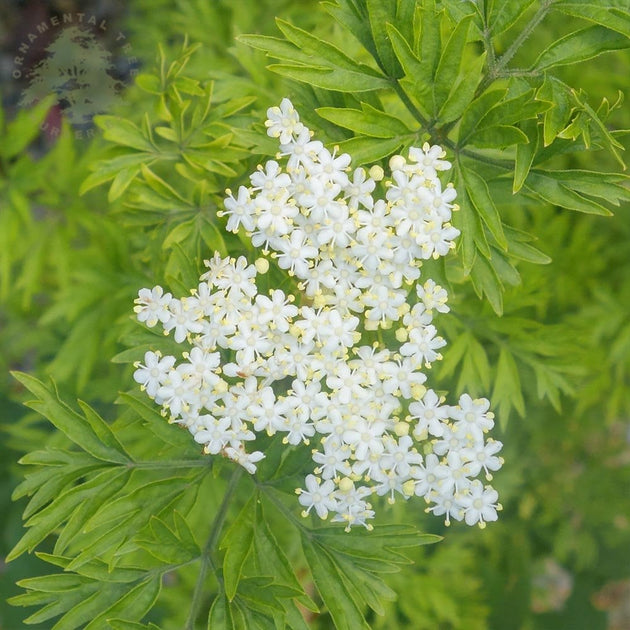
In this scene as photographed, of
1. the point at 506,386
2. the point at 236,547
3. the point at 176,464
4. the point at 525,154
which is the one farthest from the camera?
the point at 506,386

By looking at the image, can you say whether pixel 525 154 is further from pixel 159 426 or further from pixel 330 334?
pixel 159 426

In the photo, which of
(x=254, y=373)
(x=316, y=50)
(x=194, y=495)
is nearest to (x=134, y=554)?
(x=194, y=495)

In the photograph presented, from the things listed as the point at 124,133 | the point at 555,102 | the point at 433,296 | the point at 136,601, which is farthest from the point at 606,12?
the point at 136,601

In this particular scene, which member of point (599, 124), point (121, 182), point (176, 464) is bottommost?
point (176, 464)

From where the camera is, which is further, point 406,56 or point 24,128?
point 24,128

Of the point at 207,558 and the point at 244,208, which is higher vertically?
the point at 244,208

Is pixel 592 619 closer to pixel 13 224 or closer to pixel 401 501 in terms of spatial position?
pixel 401 501

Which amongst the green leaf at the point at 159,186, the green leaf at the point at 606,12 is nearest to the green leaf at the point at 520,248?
the green leaf at the point at 606,12
